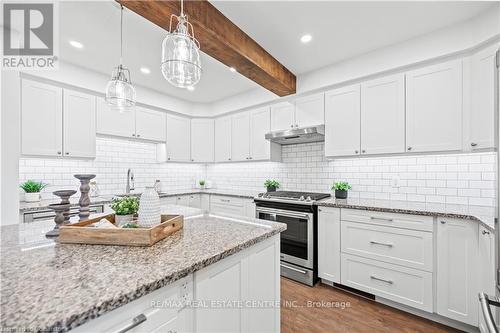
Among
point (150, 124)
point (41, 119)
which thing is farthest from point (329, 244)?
point (41, 119)

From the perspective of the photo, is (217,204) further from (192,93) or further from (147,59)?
(147,59)

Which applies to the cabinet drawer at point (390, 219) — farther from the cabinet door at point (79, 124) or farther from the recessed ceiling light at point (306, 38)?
the cabinet door at point (79, 124)

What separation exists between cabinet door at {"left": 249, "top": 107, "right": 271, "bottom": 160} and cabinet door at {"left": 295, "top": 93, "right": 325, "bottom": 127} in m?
0.53

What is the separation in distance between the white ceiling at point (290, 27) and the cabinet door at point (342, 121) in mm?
425

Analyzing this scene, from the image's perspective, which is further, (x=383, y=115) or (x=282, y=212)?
(x=282, y=212)

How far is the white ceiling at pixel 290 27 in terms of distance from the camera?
73.5 inches

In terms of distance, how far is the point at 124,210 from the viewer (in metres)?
1.31

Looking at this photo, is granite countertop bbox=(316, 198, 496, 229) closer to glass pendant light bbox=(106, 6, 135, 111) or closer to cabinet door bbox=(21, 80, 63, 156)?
Result: glass pendant light bbox=(106, 6, 135, 111)

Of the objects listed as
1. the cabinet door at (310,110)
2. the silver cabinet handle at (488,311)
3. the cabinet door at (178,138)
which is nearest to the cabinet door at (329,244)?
the cabinet door at (310,110)

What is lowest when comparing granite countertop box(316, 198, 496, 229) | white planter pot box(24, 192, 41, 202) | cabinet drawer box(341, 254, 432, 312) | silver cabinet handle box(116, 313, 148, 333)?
cabinet drawer box(341, 254, 432, 312)

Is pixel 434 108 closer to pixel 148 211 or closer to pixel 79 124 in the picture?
pixel 148 211

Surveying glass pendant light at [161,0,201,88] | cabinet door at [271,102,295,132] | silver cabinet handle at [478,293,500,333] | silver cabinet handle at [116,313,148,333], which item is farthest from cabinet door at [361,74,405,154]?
silver cabinet handle at [116,313,148,333]

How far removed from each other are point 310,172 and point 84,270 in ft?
9.85

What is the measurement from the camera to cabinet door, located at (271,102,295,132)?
328 centimetres
